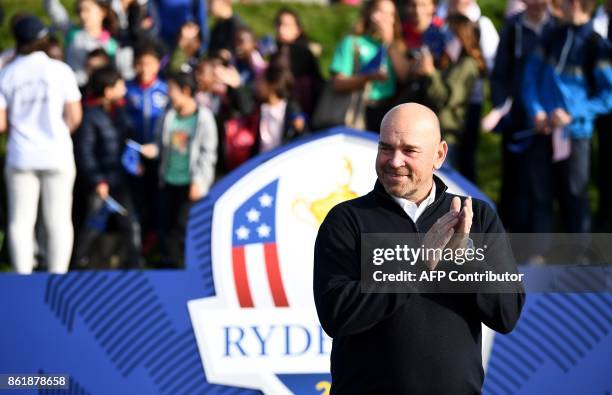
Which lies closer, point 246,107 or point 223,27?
point 246,107

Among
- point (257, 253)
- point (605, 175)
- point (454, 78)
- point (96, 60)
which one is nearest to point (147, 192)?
point (96, 60)

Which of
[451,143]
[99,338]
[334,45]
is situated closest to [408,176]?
[99,338]

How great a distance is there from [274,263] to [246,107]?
3.35 m

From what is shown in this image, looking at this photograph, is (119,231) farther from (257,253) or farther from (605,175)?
(605,175)

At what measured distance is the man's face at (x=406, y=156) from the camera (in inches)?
149

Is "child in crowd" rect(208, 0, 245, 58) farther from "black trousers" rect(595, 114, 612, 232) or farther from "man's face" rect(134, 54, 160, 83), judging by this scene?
"black trousers" rect(595, 114, 612, 232)

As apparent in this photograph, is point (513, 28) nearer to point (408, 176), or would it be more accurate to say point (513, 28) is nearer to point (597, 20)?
point (597, 20)

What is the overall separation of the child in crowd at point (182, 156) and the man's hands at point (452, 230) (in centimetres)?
447

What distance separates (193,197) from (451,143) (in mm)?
1780

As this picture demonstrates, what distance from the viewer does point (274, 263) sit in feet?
18.2

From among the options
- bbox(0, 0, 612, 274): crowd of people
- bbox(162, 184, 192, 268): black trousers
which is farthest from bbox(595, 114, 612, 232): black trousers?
bbox(162, 184, 192, 268): black trousers

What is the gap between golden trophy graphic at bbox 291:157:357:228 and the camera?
5.56 meters

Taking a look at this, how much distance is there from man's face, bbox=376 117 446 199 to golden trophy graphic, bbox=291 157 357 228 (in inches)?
67.5

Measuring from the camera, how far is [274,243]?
219 inches
